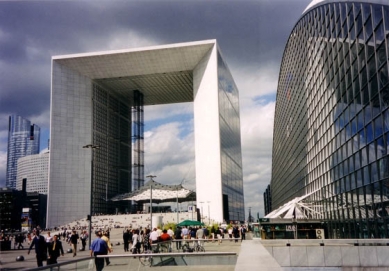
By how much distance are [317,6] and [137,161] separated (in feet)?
244

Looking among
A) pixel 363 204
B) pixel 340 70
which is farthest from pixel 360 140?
pixel 340 70

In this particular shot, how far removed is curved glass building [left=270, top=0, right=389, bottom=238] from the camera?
28.3m

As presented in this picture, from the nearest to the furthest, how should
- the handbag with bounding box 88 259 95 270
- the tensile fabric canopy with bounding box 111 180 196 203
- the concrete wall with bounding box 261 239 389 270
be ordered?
1. the handbag with bounding box 88 259 95 270
2. the concrete wall with bounding box 261 239 389 270
3. the tensile fabric canopy with bounding box 111 180 196 203

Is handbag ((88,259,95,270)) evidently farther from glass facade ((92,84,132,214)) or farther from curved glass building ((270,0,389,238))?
glass facade ((92,84,132,214))

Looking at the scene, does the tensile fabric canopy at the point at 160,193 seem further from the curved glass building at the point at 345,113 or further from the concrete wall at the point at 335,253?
the concrete wall at the point at 335,253

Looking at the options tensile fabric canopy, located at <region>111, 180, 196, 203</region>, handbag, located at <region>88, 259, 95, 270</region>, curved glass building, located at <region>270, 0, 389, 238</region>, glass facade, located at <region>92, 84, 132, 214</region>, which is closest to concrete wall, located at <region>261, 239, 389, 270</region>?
curved glass building, located at <region>270, 0, 389, 238</region>

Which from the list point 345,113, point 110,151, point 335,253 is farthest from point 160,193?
point 335,253

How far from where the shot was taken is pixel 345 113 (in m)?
37.2

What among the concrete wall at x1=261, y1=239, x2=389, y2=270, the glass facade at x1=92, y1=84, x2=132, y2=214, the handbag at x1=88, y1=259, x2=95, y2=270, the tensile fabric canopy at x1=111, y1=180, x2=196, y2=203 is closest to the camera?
the handbag at x1=88, y1=259, x2=95, y2=270

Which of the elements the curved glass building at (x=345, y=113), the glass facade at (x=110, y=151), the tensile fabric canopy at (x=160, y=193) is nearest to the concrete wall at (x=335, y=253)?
the curved glass building at (x=345, y=113)

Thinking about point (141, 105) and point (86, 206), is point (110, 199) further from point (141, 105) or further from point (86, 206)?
point (141, 105)

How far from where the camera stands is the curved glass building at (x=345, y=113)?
2833 cm

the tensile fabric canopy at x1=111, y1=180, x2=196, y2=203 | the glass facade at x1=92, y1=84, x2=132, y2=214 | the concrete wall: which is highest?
the glass facade at x1=92, y1=84, x2=132, y2=214

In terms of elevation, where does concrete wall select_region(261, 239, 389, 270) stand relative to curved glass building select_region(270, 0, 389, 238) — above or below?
below
